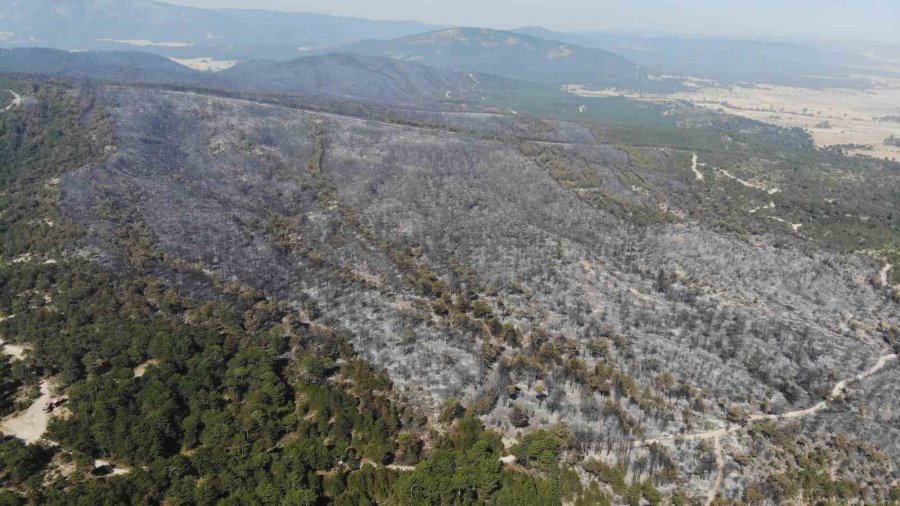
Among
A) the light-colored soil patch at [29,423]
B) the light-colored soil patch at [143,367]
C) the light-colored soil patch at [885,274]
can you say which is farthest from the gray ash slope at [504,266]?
the light-colored soil patch at [29,423]

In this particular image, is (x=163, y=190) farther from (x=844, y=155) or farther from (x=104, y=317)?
(x=844, y=155)

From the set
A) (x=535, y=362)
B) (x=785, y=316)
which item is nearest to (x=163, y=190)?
(x=535, y=362)

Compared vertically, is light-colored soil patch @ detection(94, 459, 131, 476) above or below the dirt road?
below

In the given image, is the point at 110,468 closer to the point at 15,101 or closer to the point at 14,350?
the point at 14,350

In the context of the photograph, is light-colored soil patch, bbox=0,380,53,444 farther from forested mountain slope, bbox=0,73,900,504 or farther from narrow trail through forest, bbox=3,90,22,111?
narrow trail through forest, bbox=3,90,22,111

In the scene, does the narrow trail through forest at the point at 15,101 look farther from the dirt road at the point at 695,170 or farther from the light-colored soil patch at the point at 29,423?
the dirt road at the point at 695,170

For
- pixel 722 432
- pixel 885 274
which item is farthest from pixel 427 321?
pixel 885 274

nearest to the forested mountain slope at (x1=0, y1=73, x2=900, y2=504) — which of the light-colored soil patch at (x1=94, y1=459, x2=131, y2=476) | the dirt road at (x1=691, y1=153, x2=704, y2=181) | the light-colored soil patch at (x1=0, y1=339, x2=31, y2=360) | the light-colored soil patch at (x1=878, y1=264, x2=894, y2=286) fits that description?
the light-colored soil patch at (x1=94, y1=459, x2=131, y2=476)
